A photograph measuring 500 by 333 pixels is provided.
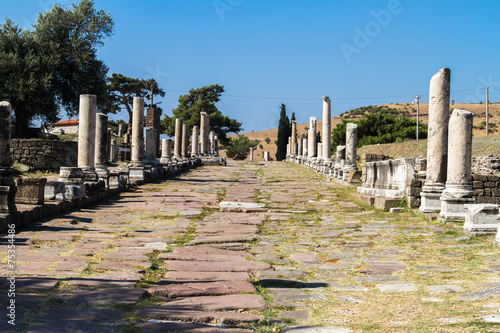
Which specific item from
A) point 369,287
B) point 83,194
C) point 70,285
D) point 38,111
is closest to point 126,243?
point 70,285

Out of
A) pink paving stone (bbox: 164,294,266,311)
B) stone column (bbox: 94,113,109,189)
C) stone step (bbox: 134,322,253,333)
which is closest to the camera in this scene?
stone step (bbox: 134,322,253,333)

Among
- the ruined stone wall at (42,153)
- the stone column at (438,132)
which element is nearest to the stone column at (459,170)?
the stone column at (438,132)

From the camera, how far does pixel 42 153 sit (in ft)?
77.0

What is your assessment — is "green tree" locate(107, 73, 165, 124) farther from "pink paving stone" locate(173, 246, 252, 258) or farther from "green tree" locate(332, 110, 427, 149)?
"pink paving stone" locate(173, 246, 252, 258)

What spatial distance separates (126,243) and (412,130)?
40.6 m

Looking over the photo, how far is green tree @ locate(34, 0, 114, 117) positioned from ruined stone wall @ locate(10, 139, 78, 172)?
4719 millimetres

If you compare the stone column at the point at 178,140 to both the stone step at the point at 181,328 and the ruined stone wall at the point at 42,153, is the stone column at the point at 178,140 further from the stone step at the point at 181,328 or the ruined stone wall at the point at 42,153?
the stone step at the point at 181,328

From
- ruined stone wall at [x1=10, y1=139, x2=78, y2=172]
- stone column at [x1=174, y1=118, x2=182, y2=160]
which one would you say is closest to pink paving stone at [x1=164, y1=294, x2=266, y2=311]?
stone column at [x1=174, y1=118, x2=182, y2=160]

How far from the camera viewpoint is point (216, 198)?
1188 cm

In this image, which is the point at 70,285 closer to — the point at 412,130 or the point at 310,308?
the point at 310,308

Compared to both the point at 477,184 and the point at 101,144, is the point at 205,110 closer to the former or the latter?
the point at 101,144

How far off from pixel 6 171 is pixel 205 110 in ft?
145

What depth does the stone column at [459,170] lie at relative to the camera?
8.12m

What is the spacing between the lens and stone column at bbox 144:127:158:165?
18.0 m
